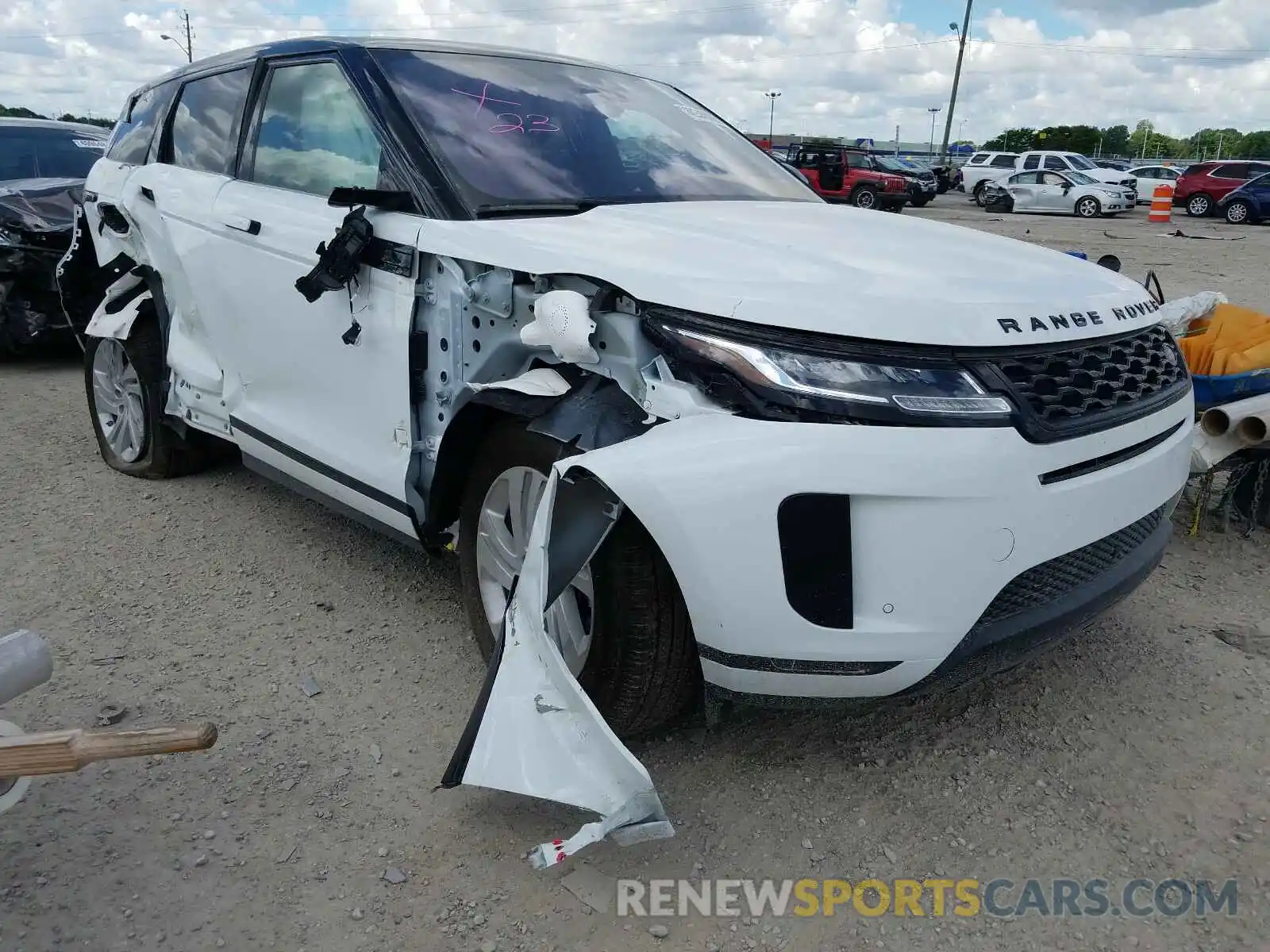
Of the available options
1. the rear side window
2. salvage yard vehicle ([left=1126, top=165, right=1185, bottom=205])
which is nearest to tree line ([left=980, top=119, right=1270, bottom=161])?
salvage yard vehicle ([left=1126, top=165, right=1185, bottom=205])

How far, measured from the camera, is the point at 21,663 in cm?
208

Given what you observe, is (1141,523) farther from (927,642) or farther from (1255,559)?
(1255,559)

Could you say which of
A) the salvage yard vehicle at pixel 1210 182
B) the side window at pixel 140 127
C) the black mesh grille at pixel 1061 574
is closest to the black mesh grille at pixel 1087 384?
the black mesh grille at pixel 1061 574

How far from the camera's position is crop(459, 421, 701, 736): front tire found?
2348 millimetres

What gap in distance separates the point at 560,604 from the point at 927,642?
0.92 meters

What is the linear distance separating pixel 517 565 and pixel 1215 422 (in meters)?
2.71

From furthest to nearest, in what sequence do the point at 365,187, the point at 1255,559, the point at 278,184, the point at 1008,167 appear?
the point at 1008,167 < the point at 1255,559 < the point at 278,184 < the point at 365,187

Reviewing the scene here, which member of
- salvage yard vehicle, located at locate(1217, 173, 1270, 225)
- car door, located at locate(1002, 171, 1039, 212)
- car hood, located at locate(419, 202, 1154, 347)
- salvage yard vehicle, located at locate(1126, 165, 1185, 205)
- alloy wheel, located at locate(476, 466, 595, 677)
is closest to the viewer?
car hood, located at locate(419, 202, 1154, 347)

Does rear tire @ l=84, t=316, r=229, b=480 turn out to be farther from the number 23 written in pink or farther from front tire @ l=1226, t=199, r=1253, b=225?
front tire @ l=1226, t=199, r=1253, b=225

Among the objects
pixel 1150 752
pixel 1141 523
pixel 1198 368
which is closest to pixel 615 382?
pixel 1141 523

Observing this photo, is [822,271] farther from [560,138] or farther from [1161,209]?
[1161,209]

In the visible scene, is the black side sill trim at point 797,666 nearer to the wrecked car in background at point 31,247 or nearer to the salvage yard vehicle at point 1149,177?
the wrecked car in background at point 31,247

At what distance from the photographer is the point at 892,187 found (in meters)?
26.1

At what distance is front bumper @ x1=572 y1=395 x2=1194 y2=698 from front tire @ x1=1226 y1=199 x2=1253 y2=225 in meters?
26.5
